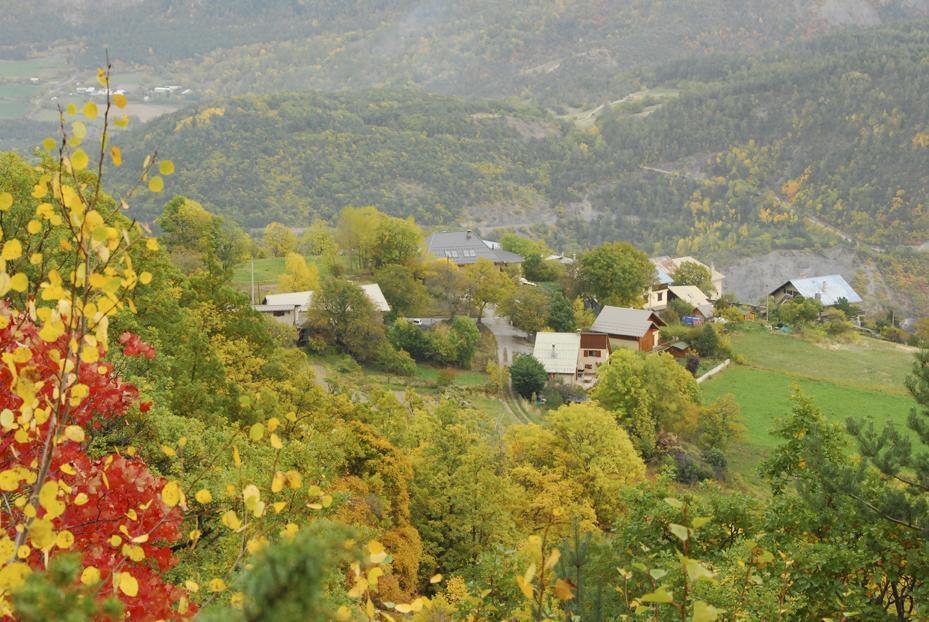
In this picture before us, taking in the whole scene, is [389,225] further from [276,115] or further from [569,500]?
[276,115]

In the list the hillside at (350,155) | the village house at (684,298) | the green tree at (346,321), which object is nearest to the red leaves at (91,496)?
the green tree at (346,321)

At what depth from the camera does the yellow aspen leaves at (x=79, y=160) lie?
3.69 meters

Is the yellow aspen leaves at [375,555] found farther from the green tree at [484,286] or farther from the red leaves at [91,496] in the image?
the green tree at [484,286]

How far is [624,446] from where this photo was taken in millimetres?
26016

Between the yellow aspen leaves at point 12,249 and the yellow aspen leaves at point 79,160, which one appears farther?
the yellow aspen leaves at point 79,160

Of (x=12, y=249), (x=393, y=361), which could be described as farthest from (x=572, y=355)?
(x=12, y=249)

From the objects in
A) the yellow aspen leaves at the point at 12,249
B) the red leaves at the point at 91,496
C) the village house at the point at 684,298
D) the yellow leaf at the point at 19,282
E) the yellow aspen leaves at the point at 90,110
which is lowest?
the village house at the point at 684,298

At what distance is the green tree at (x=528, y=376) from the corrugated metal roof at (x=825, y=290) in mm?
38937

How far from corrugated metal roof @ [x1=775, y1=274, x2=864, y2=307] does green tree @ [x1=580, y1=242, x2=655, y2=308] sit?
2208 centimetres

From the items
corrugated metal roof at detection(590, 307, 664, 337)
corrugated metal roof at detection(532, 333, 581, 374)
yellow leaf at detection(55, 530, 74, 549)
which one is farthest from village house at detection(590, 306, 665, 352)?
yellow leaf at detection(55, 530, 74, 549)

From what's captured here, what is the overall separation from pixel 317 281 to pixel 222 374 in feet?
101

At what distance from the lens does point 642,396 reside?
34562mm

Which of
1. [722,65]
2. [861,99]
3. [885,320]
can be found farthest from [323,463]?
[722,65]

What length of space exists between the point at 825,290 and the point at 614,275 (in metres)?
29.4
